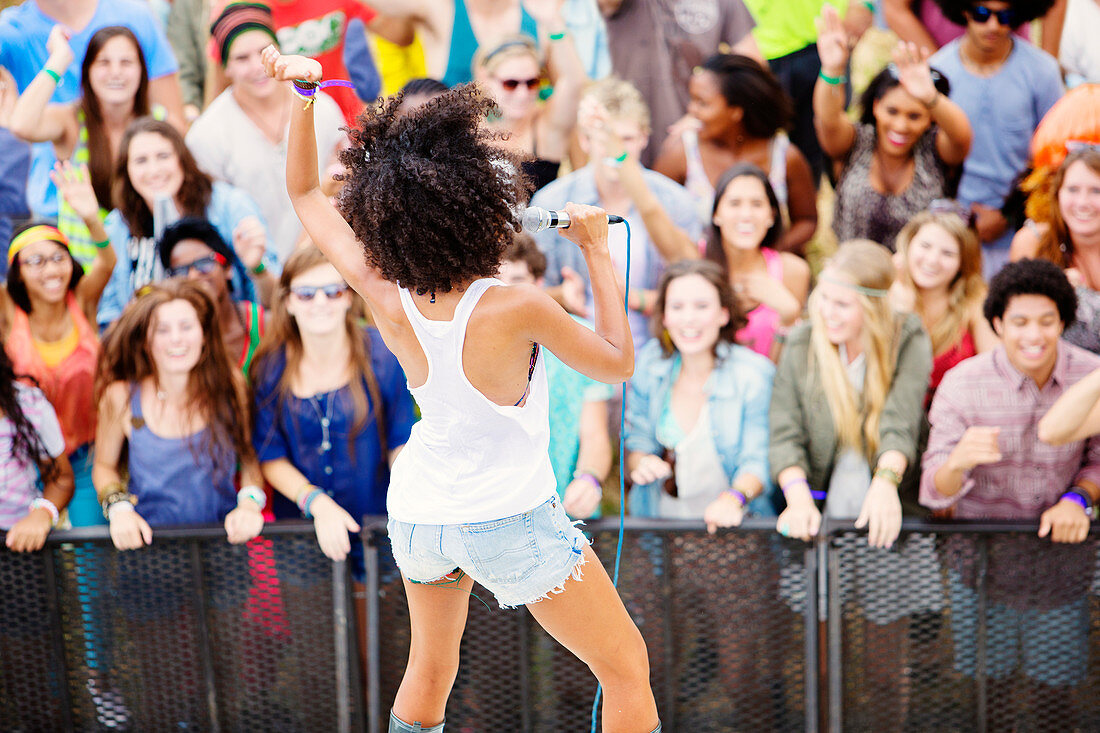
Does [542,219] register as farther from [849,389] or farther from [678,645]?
[849,389]

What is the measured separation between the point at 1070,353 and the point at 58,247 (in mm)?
3027

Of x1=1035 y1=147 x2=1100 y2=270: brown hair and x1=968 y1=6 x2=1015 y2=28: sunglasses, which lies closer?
x1=1035 y1=147 x2=1100 y2=270: brown hair

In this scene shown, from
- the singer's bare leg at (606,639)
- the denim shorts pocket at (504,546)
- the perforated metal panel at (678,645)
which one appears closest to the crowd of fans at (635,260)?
the perforated metal panel at (678,645)

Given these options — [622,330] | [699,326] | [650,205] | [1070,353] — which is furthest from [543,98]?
[622,330]

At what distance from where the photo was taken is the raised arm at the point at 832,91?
3.77m

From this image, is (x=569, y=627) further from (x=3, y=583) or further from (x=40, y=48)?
(x=40, y=48)

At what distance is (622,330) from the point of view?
1.87 metres

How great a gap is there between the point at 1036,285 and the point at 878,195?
3.33 feet

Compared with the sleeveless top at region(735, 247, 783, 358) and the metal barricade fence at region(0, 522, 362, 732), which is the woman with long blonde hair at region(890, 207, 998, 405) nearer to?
the sleeveless top at region(735, 247, 783, 358)

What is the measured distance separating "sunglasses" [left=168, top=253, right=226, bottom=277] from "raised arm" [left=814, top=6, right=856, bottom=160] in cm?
218

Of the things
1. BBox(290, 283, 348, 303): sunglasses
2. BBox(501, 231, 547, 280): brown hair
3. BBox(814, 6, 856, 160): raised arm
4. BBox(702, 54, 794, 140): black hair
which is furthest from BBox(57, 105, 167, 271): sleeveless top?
BBox(814, 6, 856, 160): raised arm

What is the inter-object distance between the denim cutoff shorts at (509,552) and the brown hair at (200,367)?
1.22 meters

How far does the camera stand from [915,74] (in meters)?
3.65

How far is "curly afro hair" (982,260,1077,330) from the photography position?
9.19 feet
